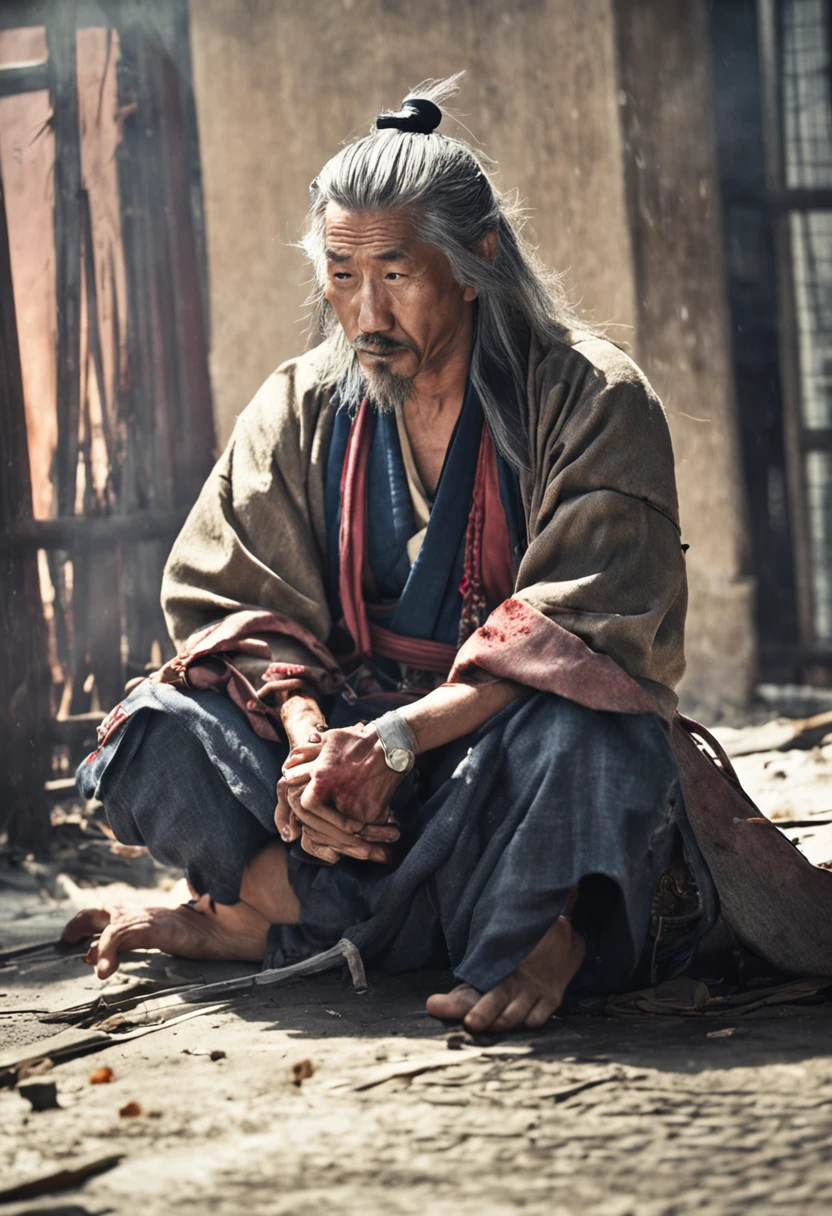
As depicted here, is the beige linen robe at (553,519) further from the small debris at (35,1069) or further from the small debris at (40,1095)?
the small debris at (40,1095)

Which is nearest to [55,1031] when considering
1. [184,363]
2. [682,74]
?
[184,363]

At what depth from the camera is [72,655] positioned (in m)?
4.67

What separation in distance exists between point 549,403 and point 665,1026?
3.95 feet

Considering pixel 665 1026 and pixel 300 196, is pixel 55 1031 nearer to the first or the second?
pixel 665 1026

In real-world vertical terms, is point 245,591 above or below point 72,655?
above

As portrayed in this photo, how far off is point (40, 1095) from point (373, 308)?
161 centimetres

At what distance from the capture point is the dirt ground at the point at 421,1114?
5.85 ft

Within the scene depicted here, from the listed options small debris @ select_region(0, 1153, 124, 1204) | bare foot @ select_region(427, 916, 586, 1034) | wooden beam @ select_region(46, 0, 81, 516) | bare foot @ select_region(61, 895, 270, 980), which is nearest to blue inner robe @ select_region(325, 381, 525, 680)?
bare foot @ select_region(61, 895, 270, 980)

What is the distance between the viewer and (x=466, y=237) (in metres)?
2.95

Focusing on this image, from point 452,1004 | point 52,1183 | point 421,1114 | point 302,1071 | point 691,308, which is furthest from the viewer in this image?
point 691,308

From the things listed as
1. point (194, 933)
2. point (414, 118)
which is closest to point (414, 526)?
point (414, 118)

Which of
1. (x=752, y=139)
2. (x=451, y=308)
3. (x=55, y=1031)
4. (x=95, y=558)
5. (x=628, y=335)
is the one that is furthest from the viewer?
(x=752, y=139)

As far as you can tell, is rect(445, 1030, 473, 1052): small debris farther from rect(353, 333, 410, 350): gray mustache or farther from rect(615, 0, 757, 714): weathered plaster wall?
rect(615, 0, 757, 714): weathered plaster wall

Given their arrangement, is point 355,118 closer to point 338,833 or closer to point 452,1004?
point 338,833
